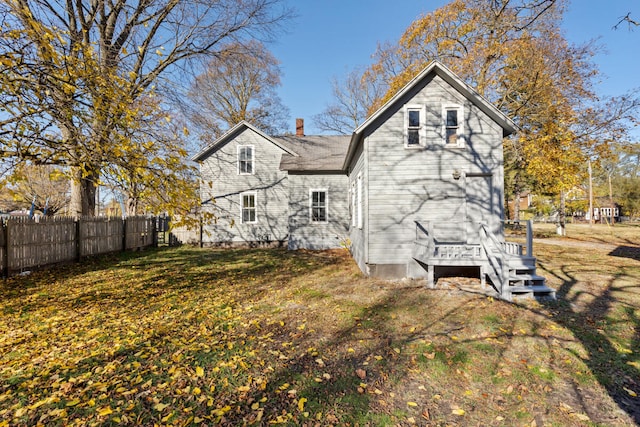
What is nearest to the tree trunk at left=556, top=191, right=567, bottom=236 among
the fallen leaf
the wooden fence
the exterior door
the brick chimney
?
the exterior door

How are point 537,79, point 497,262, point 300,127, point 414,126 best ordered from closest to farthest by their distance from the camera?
point 497,262 → point 414,126 → point 537,79 → point 300,127

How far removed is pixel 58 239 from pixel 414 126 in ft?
41.4

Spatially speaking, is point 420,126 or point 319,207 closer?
point 420,126

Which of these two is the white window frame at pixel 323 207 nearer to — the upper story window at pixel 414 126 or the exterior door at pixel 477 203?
the upper story window at pixel 414 126

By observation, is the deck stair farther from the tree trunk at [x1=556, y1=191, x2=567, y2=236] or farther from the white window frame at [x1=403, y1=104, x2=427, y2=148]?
the tree trunk at [x1=556, y1=191, x2=567, y2=236]

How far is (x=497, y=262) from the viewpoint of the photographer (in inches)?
272

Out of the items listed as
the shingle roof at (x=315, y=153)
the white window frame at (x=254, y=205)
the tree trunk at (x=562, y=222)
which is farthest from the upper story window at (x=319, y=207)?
the tree trunk at (x=562, y=222)

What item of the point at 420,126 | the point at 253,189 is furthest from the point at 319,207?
the point at 420,126

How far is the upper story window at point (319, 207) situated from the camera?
15.0m

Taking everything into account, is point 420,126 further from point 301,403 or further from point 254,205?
point 254,205

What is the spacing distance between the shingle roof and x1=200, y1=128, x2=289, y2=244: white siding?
1.22 meters

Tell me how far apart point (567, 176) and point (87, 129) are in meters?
18.3

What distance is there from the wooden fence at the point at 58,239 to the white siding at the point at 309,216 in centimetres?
812

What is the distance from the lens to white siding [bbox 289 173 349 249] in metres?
15.0
